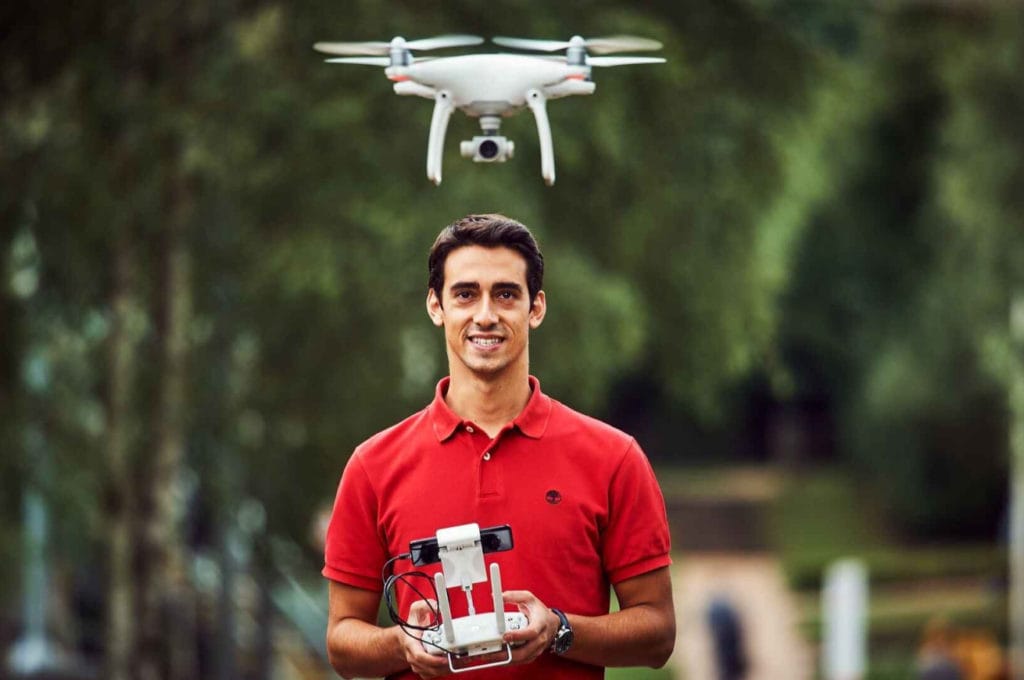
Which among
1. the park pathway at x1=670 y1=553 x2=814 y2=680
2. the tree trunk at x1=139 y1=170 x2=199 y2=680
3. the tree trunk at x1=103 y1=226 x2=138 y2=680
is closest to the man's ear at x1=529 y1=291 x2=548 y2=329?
the tree trunk at x1=103 y1=226 x2=138 y2=680

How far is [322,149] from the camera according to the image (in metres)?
12.2

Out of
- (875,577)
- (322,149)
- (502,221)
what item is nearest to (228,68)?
(322,149)

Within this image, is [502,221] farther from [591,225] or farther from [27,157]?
[591,225]

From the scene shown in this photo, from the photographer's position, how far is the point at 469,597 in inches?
140

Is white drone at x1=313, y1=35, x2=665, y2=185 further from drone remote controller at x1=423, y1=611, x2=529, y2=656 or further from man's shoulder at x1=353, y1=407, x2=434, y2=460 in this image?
drone remote controller at x1=423, y1=611, x2=529, y2=656

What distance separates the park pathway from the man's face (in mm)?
20839

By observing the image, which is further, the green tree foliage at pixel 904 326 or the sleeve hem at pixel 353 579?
the green tree foliage at pixel 904 326

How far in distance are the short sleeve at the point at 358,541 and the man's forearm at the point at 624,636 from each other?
1.39ft

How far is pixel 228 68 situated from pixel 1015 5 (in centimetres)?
1074

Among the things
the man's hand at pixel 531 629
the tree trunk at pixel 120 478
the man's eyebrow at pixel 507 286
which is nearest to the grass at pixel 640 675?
the tree trunk at pixel 120 478

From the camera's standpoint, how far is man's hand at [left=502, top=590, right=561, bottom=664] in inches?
141

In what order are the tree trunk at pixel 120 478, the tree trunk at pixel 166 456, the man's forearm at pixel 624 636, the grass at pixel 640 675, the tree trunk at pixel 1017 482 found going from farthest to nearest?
the grass at pixel 640 675, the tree trunk at pixel 1017 482, the tree trunk at pixel 166 456, the tree trunk at pixel 120 478, the man's forearm at pixel 624 636

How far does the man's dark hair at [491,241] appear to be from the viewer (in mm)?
3875

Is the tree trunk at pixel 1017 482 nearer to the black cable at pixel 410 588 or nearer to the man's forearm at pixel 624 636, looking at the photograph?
the man's forearm at pixel 624 636
